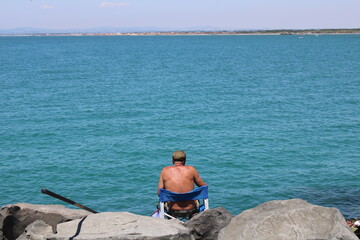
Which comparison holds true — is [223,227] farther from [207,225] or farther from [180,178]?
[180,178]

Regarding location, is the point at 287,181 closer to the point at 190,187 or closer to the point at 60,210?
the point at 190,187

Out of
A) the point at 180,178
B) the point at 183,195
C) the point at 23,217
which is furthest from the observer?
the point at 180,178

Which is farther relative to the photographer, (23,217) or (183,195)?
(183,195)

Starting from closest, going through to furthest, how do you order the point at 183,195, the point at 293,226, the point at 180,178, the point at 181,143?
the point at 293,226 → the point at 183,195 → the point at 180,178 → the point at 181,143

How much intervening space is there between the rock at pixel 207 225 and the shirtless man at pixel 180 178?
88 centimetres

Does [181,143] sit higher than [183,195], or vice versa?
[183,195]

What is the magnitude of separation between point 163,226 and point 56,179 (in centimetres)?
1189

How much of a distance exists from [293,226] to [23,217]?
485cm

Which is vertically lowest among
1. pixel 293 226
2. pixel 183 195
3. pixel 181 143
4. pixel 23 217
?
pixel 181 143

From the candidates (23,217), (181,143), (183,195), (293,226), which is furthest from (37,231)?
(181,143)

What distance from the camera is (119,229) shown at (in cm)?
714

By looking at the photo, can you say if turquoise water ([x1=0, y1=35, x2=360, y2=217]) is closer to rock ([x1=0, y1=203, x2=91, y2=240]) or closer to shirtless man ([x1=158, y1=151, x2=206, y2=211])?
shirtless man ([x1=158, y1=151, x2=206, y2=211])

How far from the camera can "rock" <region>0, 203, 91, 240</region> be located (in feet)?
27.8

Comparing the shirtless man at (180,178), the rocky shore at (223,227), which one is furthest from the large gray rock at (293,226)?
the shirtless man at (180,178)
